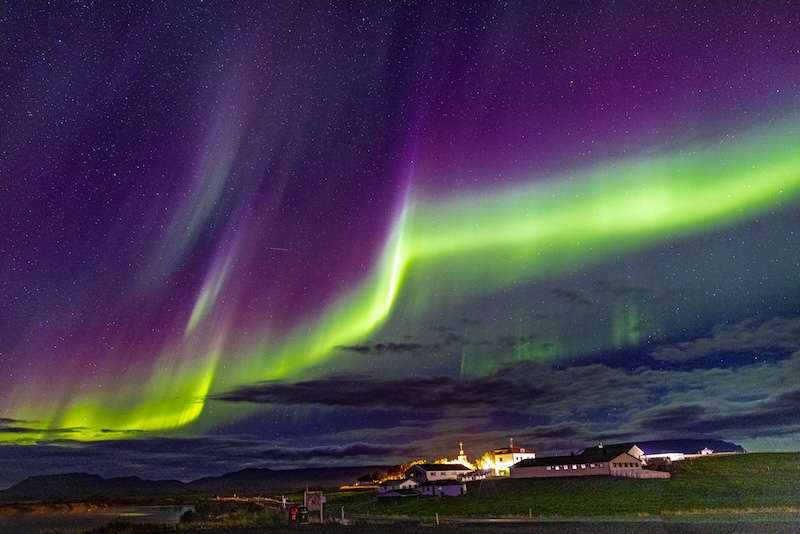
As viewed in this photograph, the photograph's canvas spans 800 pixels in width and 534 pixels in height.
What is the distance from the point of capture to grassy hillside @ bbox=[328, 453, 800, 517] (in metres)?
74.4

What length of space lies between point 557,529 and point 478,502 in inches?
1561

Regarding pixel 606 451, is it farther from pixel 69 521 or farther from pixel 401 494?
pixel 69 521

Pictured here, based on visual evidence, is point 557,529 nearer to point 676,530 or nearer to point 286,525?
point 676,530

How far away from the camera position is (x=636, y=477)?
10325cm

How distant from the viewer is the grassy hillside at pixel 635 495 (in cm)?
7444

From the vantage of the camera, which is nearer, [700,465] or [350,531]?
[350,531]

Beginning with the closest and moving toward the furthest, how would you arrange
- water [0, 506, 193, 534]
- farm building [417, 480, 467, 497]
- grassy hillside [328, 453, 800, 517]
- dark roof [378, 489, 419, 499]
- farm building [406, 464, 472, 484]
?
grassy hillside [328, 453, 800, 517] → water [0, 506, 193, 534] → farm building [417, 480, 467, 497] → dark roof [378, 489, 419, 499] → farm building [406, 464, 472, 484]

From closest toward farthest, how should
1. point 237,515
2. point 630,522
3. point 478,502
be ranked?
1. point 630,522
2. point 237,515
3. point 478,502

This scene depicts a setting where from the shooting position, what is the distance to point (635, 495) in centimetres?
8706

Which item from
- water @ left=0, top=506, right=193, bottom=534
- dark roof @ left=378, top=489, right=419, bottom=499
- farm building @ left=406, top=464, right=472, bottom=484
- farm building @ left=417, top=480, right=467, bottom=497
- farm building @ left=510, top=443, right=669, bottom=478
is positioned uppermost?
farm building @ left=510, top=443, right=669, bottom=478

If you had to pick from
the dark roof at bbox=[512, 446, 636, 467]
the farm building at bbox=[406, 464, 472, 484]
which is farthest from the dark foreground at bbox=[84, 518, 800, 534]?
the farm building at bbox=[406, 464, 472, 484]

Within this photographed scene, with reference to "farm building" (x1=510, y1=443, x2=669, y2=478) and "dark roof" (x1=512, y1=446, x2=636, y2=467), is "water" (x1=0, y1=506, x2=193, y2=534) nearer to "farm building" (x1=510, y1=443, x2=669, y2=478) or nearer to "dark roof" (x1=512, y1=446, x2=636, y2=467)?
"farm building" (x1=510, y1=443, x2=669, y2=478)

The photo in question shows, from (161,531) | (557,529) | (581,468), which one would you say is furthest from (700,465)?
(161,531)

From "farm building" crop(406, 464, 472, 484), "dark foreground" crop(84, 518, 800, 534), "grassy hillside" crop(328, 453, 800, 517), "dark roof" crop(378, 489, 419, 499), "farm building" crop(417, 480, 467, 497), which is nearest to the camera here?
"dark foreground" crop(84, 518, 800, 534)
